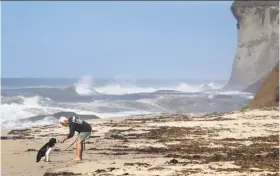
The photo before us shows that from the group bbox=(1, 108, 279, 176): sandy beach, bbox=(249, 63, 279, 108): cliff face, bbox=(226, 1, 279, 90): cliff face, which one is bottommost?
bbox=(1, 108, 279, 176): sandy beach

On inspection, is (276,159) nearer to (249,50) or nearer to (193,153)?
(193,153)

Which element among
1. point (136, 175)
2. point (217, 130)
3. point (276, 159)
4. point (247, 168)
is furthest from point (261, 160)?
point (217, 130)

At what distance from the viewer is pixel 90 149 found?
48.5ft

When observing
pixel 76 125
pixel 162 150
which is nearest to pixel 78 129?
pixel 76 125

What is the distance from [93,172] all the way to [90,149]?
420cm

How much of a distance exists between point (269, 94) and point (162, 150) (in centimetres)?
1748

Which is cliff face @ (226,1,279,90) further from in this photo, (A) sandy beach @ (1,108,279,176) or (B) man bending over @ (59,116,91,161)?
(B) man bending over @ (59,116,91,161)

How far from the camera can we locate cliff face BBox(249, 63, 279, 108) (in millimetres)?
28950

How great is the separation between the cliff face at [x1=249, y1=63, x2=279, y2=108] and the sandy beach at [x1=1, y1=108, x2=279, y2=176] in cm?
680

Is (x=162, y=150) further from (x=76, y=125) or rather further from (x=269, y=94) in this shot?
(x=269, y=94)

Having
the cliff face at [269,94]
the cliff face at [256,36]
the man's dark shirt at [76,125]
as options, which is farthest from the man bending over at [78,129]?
the cliff face at [256,36]


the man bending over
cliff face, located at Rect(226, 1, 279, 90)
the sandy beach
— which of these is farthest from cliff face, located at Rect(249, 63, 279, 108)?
cliff face, located at Rect(226, 1, 279, 90)

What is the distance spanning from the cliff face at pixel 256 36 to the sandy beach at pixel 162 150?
63066 mm

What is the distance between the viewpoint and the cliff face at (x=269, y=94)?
95.0ft
